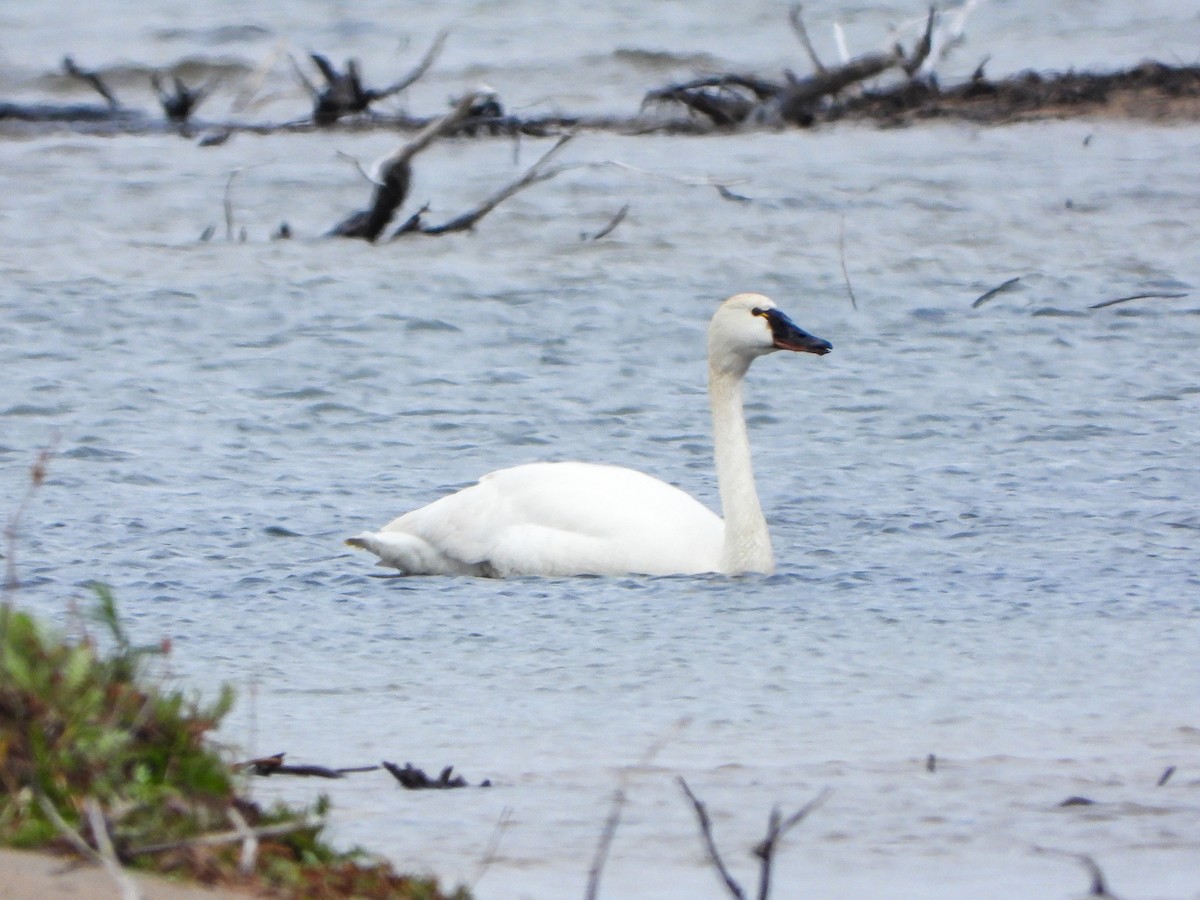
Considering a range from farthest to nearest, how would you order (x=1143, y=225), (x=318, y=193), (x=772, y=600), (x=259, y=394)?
(x=318, y=193)
(x=1143, y=225)
(x=259, y=394)
(x=772, y=600)

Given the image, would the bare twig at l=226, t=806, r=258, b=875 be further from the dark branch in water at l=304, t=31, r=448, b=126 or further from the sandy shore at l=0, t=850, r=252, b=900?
the dark branch in water at l=304, t=31, r=448, b=126

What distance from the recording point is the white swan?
8.35m

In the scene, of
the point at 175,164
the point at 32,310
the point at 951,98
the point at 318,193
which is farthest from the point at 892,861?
the point at 951,98

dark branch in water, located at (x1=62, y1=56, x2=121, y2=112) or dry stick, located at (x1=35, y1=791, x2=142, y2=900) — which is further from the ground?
dark branch in water, located at (x1=62, y1=56, x2=121, y2=112)

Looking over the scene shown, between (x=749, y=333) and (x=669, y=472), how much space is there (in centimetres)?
175

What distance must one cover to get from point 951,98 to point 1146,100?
6.28 ft

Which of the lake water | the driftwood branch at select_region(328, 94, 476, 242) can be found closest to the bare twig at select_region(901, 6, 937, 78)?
the lake water

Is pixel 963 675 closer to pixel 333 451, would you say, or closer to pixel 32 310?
pixel 333 451

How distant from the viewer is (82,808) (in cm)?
372

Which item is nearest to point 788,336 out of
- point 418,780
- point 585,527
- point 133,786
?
point 585,527

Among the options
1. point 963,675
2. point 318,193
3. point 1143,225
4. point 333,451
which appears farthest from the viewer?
point 318,193

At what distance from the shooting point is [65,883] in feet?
11.3

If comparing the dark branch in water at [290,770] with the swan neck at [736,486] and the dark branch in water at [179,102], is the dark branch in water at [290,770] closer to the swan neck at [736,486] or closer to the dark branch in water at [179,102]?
the swan neck at [736,486]

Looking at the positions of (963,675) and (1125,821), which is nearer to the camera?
(1125,821)
